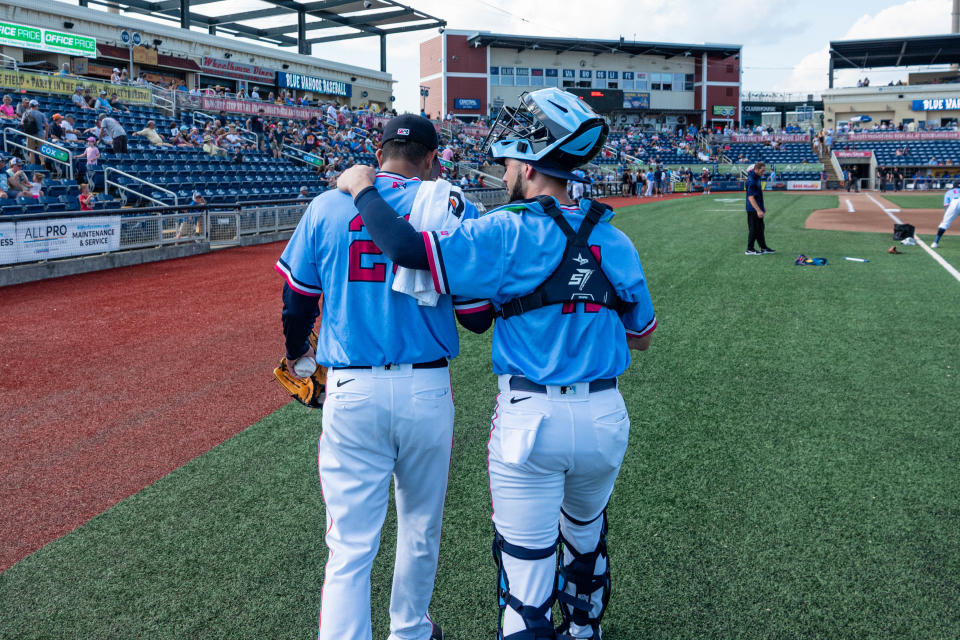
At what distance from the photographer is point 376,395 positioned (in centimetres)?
245

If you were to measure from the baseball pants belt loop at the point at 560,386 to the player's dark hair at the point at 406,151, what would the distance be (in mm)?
951

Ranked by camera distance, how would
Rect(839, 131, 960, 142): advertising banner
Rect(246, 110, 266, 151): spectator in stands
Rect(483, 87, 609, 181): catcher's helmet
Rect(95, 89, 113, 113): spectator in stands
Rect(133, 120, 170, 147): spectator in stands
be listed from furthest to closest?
Rect(839, 131, 960, 142): advertising banner < Rect(246, 110, 266, 151): spectator in stands < Rect(95, 89, 113, 113): spectator in stands < Rect(133, 120, 170, 147): spectator in stands < Rect(483, 87, 609, 181): catcher's helmet

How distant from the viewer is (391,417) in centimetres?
245

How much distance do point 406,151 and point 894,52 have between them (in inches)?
3306

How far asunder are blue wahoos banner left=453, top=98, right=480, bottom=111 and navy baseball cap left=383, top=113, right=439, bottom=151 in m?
67.4

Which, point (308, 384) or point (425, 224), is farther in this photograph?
point (308, 384)

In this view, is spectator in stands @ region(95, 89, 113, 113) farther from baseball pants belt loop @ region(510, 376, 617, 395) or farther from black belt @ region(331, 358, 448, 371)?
baseball pants belt loop @ region(510, 376, 617, 395)

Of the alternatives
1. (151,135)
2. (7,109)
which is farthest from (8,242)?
(151,135)

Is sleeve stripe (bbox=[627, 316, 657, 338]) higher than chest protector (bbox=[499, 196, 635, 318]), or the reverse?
chest protector (bbox=[499, 196, 635, 318])

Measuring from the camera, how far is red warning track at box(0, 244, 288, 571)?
453cm

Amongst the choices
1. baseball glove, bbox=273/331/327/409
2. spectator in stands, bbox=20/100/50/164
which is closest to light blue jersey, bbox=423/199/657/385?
baseball glove, bbox=273/331/327/409

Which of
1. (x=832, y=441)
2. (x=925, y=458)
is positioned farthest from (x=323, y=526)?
(x=925, y=458)

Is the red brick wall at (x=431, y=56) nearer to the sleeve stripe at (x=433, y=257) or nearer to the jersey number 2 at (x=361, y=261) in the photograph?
the jersey number 2 at (x=361, y=261)

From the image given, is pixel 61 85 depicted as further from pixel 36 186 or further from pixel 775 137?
pixel 775 137
